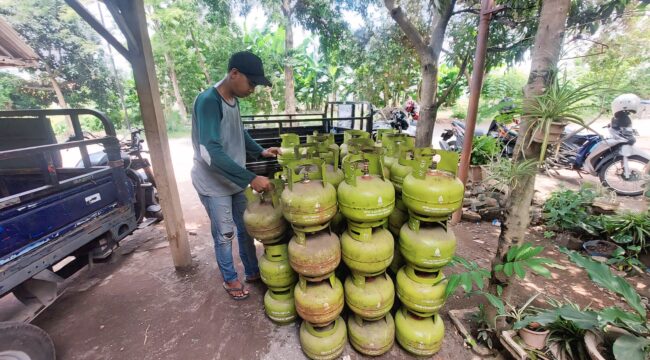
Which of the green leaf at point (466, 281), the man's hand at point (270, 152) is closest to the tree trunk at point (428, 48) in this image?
the man's hand at point (270, 152)

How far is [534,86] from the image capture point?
63.5 inches

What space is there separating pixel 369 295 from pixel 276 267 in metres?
0.76

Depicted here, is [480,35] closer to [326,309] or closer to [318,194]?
[318,194]

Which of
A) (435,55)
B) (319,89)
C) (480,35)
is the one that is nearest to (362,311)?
(480,35)

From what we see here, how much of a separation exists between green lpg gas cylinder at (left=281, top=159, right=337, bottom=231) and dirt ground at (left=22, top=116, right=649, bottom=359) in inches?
44.9

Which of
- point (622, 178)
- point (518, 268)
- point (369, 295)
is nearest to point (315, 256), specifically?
point (369, 295)

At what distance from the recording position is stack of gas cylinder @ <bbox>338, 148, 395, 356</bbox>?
5.60 feet

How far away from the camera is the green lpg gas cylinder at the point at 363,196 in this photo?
1.68 metres

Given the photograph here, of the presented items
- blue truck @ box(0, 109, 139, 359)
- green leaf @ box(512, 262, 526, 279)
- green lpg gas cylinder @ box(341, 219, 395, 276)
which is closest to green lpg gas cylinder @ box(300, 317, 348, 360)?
green lpg gas cylinder @ box(341, 219, 395, 276)

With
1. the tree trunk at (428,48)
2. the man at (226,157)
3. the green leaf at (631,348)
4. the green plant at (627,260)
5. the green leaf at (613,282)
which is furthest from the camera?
the tree trunk at (428,48)

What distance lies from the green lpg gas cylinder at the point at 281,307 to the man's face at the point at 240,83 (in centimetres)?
173

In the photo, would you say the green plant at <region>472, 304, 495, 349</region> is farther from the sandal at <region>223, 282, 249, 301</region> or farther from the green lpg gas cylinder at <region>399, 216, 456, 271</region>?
the sandal at <region>223, 282, 249, 301</region>

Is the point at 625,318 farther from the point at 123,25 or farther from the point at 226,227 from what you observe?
the point at 123,25

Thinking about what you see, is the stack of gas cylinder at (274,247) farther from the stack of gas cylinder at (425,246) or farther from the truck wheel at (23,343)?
the truck wheel at (23,343)
